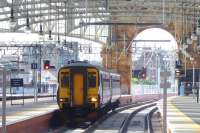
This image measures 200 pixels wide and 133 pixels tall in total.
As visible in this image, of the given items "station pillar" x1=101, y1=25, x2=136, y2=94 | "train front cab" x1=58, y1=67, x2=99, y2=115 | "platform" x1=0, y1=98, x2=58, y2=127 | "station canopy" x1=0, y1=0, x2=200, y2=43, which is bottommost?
"platform" x1=0, y1=98, x2=58, y2=127

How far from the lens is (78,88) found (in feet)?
103

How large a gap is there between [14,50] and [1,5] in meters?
15.4

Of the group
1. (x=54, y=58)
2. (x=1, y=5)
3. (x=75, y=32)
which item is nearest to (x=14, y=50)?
(x=54, y=58)

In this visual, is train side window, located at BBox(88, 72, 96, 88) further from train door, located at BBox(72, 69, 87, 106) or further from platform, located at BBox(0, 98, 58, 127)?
platform, located at BBox(0, 98, 58, 127)

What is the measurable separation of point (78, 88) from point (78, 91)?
6.1 inches

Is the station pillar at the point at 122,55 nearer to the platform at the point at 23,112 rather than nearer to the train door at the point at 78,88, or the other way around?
the platform at the point at 23,112

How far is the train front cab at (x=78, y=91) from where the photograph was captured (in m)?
31.2

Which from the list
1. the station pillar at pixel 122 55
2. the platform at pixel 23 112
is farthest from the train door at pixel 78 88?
the station pillar at pixel 122 55

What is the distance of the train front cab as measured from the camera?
102 ft

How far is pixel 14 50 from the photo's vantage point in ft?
245

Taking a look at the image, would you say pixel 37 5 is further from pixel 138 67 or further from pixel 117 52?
pixel 138 67

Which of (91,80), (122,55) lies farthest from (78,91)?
(122,55)

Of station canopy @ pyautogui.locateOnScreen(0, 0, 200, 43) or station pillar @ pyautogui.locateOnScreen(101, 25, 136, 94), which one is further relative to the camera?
station pillar @ pyautogui.locateOnScreen(101, 25, 136, 94)

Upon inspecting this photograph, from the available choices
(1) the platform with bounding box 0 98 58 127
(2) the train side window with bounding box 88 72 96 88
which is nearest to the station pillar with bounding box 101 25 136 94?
(1) the platform with bounding box 0 98 58 127
